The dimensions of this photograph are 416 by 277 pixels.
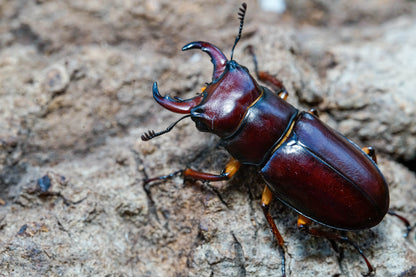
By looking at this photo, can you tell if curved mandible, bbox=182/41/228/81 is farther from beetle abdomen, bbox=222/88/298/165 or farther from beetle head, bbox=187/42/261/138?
beetle abdomen, bbox=222/88/298/165

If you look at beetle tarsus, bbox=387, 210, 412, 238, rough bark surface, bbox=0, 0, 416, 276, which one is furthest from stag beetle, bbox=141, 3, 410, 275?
beetle tarsus, bbox=387, 210, 412, 238

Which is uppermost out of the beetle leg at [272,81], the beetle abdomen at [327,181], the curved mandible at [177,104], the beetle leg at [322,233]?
the curved mandible at [177,104]

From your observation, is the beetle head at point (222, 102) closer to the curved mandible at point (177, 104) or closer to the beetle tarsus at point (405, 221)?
the curved mandible at point (177, 104)

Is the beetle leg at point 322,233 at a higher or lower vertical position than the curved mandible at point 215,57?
lower

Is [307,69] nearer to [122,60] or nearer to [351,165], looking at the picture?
[351,165]

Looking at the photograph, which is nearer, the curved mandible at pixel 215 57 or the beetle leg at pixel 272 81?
the curved mandible at pixel 215 57

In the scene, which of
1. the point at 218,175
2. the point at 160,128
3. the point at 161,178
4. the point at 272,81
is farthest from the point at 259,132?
the point at 160,128

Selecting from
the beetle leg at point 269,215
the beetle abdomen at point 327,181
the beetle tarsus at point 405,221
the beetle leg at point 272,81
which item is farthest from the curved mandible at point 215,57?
the beetle tarsus at point 405,221
